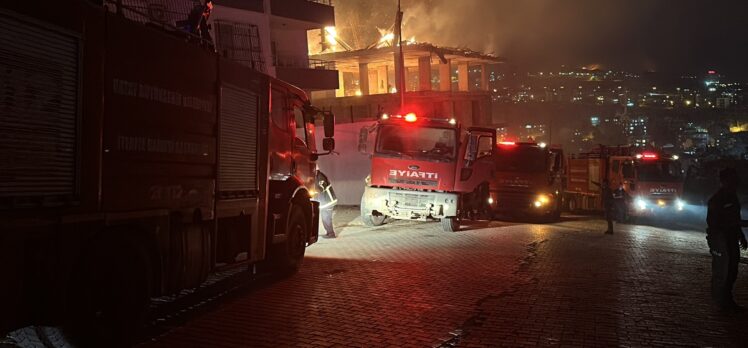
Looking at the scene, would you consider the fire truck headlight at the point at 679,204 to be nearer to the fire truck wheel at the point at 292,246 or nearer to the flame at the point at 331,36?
the fire truck wheel at the point at 292,246

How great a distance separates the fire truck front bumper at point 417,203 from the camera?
15359 millimetres

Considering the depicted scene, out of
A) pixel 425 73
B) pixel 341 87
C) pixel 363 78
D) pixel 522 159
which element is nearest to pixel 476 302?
pixel 522 159

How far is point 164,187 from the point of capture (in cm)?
598

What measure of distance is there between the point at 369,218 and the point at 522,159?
21.0ft

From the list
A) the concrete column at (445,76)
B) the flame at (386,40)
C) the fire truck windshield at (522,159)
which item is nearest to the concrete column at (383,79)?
the flame at (386,40)

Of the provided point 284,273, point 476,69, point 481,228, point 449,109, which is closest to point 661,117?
point 476,69

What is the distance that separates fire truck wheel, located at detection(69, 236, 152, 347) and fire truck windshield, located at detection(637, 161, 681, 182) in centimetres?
2023

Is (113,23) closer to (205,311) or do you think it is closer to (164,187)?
(164,187)

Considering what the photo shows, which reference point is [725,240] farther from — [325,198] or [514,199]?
[514,199]

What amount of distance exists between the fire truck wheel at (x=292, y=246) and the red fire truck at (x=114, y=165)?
2.64ft

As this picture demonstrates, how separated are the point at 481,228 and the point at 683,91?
126 metres

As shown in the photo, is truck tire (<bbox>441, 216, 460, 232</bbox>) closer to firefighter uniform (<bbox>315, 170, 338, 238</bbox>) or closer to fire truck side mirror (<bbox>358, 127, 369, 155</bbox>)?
fire truck side mirror (<bbox>358, 127, 369, 155</bbox>)

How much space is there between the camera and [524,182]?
65.4 ft

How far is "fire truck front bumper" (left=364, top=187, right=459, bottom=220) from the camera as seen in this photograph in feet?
50.4
